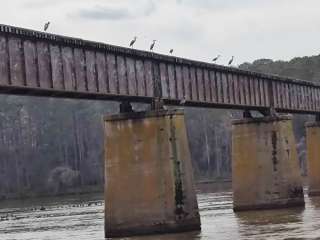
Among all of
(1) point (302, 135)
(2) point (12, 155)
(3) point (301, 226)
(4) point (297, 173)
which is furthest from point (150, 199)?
(2) point (12, 155)

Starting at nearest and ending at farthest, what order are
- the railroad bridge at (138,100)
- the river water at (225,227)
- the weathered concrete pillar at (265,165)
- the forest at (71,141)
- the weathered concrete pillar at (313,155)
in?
1. the railroad bridge at (138,100)
2. the river water at (225,227)
3. the weathered concrete pillar at (265,165)
4. the weathered concrete pillar at (313,155)
5. the forest at (71,141)

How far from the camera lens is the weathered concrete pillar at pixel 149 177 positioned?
37.8 meters

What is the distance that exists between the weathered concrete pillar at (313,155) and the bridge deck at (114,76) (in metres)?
10.6

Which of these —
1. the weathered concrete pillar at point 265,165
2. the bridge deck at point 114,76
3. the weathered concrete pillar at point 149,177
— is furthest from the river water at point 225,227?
the bridge deck at point 114,76

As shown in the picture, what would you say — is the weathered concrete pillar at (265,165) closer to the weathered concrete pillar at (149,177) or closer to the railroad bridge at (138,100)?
the railroad bridge at (138,100)

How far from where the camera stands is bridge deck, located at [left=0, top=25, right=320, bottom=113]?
32312 millimetres

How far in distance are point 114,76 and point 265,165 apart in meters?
16.1

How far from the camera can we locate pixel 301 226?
1458 inches

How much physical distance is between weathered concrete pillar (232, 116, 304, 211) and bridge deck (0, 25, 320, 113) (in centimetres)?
210

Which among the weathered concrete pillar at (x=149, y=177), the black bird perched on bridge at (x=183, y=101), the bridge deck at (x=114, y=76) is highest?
the bridge deck at (x=114, y=76)

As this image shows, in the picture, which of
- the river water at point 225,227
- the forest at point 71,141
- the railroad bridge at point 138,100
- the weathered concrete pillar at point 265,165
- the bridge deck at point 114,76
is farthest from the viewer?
the forest at point 71,141

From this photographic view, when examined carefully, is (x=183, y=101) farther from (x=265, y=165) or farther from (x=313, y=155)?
(x=313, y=155)

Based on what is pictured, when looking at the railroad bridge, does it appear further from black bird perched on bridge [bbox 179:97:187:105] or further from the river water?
the river water

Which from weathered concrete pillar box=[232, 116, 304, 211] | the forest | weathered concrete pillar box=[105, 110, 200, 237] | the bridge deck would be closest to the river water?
weathered concrete pillar box=[105, 110, 200, 237]
